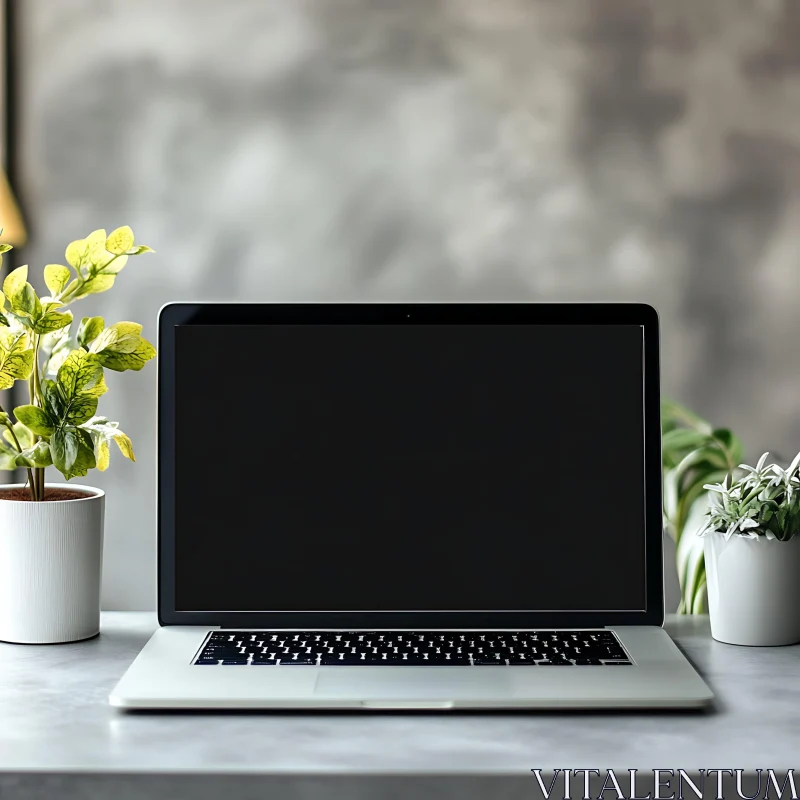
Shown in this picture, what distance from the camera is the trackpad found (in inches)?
28.1

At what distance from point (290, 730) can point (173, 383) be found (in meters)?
0.37

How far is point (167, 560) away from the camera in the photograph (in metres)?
0.88

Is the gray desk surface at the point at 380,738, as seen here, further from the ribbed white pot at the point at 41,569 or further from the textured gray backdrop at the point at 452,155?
the textured gray backdrop at the point at 452,155

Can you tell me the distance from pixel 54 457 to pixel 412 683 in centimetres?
43

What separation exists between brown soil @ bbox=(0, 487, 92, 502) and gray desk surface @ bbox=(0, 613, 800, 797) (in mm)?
229

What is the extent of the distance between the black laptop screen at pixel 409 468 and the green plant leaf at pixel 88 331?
112 mm

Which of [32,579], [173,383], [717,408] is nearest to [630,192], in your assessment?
[717,408]

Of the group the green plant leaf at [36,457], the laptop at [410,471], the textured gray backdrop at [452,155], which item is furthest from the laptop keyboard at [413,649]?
the textured gray backdrop at [452,155]

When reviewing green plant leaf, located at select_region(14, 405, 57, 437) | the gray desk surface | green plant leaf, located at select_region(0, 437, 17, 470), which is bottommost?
the gray desk surface

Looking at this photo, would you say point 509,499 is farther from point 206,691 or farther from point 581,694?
point 206,691

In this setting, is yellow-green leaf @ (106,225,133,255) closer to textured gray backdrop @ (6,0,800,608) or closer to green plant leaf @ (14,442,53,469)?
green plant leaf @ (14,442,53,469)

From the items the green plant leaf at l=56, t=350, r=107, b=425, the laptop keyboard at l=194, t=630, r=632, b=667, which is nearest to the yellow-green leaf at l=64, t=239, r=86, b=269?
the green plant leaf at l=56, t=350, r=107, b=425

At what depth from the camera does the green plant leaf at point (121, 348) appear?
2.99 feet

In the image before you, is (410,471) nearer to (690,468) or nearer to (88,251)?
(88,251)
